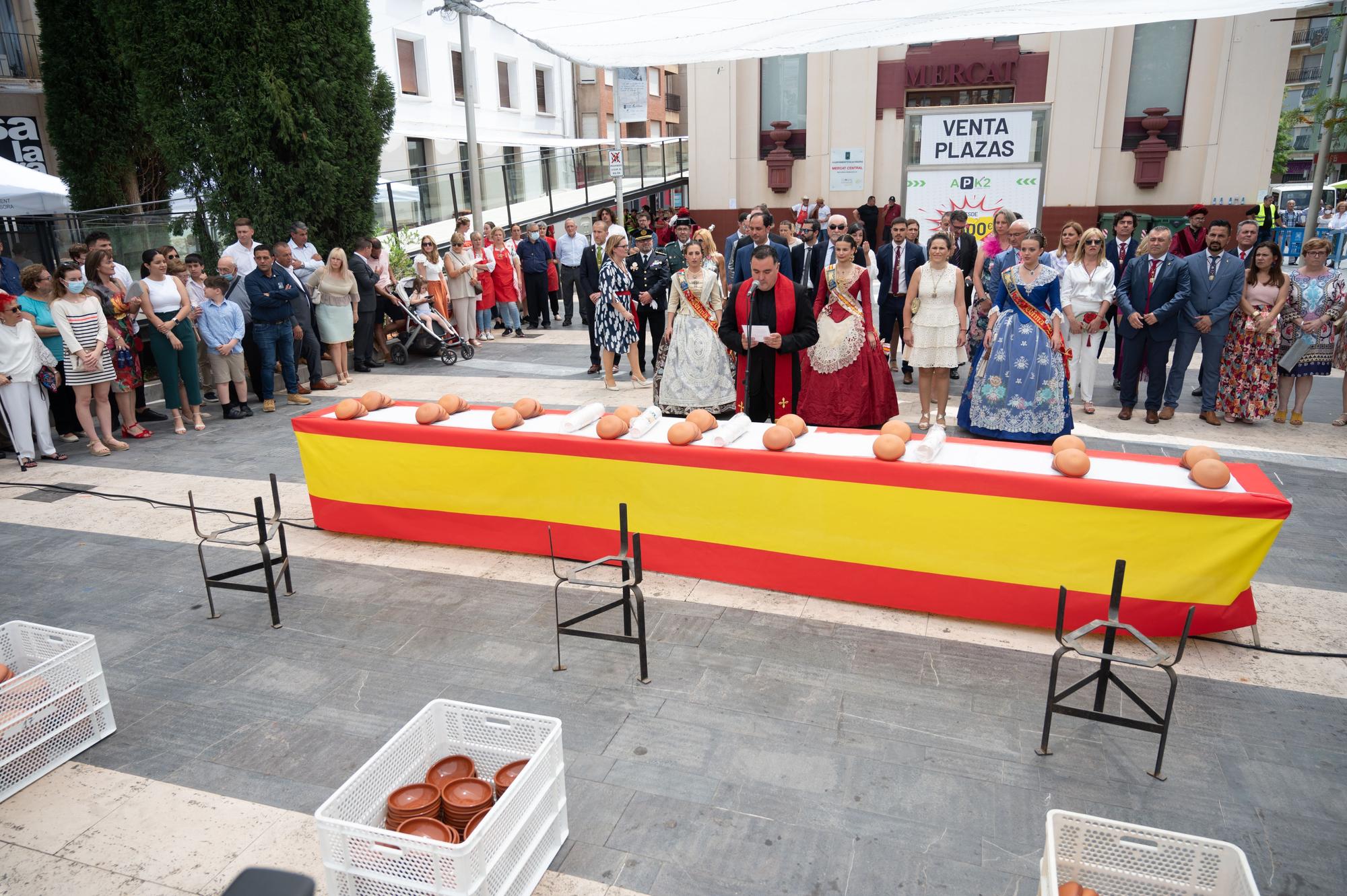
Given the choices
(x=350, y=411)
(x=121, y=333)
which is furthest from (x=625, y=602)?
(x=121, y=333)

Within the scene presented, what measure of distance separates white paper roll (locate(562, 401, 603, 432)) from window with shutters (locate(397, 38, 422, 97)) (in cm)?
2195

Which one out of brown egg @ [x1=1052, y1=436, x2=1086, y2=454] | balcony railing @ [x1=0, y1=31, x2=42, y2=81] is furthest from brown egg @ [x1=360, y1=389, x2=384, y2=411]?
balcony railing @ [x1=0, y1=31, x2=42, y2=81]

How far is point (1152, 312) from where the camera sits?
7.98m

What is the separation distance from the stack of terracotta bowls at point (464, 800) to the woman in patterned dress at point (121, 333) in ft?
23.9

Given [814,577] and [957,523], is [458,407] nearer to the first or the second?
[814,577]

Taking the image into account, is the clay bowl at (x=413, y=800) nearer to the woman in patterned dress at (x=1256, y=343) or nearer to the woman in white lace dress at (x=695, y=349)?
the woman in white lace dress at (x=695, y=349)

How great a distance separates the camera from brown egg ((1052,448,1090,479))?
4.23 metres

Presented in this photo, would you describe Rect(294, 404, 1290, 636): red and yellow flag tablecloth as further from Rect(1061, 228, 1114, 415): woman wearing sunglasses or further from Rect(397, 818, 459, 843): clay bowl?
Rect(1061, 228, 1114, 415): woman wearing sunglasses

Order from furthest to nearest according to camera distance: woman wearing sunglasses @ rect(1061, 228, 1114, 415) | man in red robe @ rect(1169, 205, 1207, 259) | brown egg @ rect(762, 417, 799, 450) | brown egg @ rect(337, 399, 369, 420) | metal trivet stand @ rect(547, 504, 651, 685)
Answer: man in red robe @ rect(1169, 205, 1207, 259) < woman wearing sunglasses @ rect(1061, 228, 1114, 415) < brown egg @ rect(337, 399, 369, 420) < brown egg @ rect(762, 417, 799, 450) < metal trivet stand @ rect(547, 504, 651, 685)

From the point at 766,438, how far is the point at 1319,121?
1646cm

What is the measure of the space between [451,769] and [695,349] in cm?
494

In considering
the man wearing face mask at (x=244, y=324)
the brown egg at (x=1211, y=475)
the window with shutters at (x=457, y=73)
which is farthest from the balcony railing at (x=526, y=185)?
the brown egg at (x=1211, y=475)

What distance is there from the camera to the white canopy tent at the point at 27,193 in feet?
29.8

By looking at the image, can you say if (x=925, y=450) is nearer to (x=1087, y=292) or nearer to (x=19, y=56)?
(x=1087, y=292)
